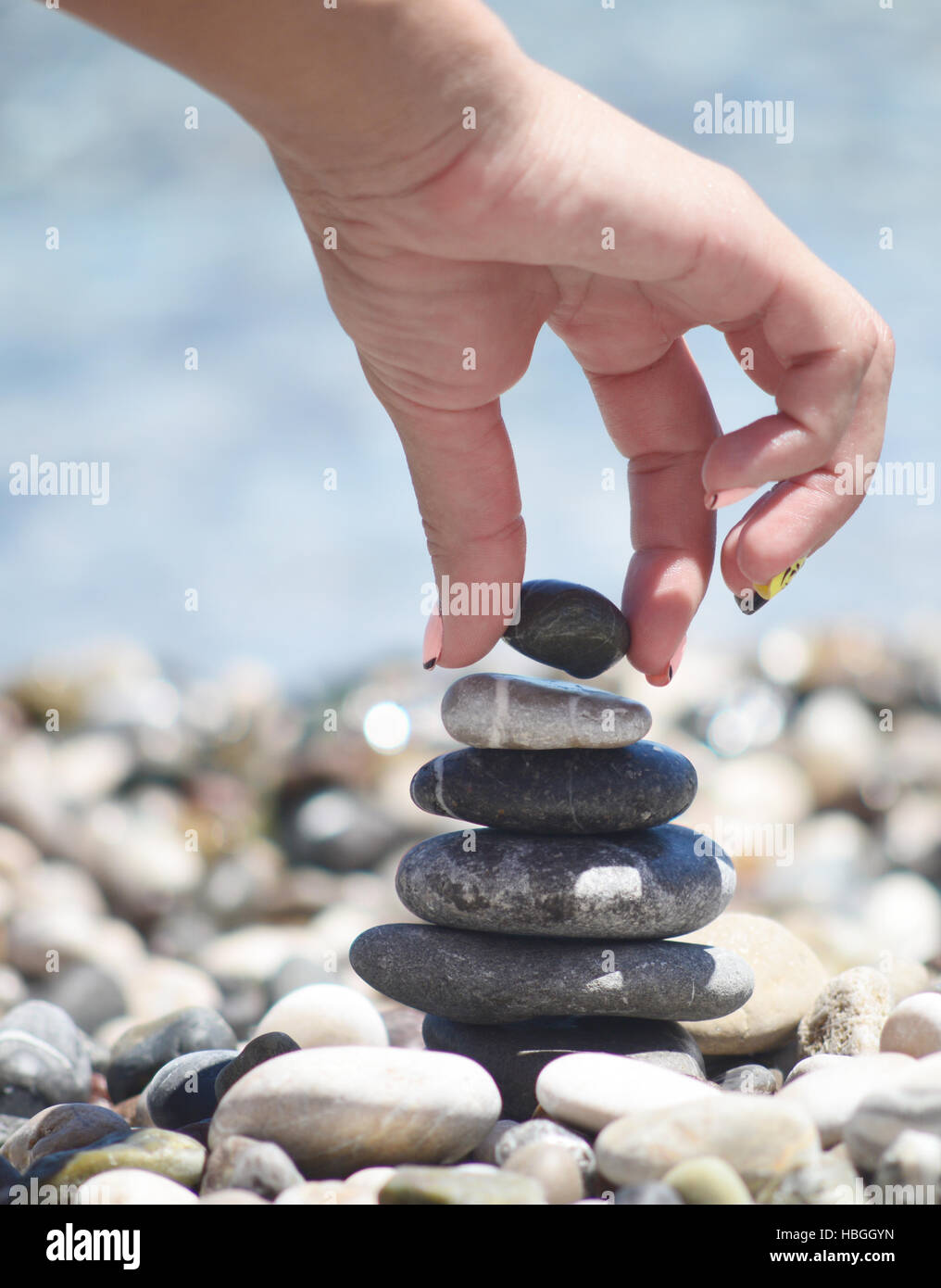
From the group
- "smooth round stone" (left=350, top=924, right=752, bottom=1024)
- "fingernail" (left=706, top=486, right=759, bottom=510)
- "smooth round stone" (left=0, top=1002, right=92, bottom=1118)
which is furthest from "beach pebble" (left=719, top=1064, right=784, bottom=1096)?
"smooth round stone" (left=0, top=1002, right=92, bottom=1118)

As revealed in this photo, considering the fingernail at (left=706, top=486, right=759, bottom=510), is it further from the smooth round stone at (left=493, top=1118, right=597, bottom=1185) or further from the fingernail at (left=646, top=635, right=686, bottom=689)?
the smooth round stone at (left=493, top=1118, right=597, bottom=1185)

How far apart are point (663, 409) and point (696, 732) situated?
6032 mm

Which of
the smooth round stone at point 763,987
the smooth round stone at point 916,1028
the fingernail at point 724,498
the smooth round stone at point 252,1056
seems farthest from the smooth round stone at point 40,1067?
the fingernail at point 724,498

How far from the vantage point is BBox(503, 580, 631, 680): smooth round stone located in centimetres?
215

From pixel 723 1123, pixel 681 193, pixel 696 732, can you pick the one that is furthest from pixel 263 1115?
pixel 696 732

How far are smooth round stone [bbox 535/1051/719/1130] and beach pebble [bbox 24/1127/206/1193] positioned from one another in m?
0.56

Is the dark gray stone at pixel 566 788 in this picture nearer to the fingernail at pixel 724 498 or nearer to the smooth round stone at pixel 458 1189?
the fingernail at pixel 724 498

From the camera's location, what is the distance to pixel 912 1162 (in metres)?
1.32

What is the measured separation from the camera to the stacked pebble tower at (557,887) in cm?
211

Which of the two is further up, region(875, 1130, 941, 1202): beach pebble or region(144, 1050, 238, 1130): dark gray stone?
region(875, 1130, 941, 1202): beach pebble

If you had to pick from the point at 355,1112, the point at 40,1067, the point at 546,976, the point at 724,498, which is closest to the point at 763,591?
the point at 724,498

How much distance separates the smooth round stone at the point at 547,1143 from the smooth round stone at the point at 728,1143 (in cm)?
10

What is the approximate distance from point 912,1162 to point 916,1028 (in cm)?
80
